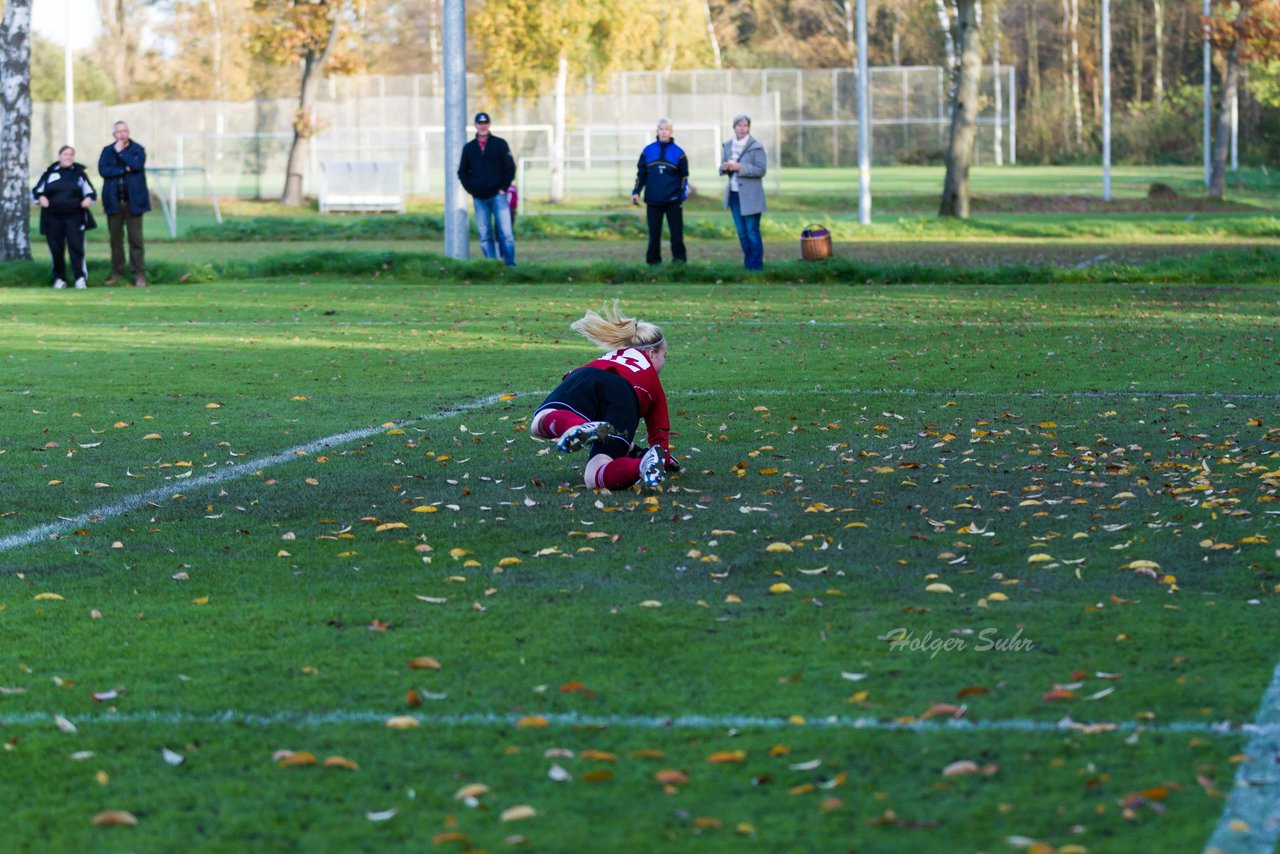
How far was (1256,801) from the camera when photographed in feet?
12.8

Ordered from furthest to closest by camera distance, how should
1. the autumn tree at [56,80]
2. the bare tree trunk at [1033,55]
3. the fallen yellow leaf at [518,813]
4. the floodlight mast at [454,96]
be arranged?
the bare tree trunk at [1033,55], the autumn tree at [56,80], the floodlight mast at [454,96], the fallen yellow leaf at [518,813]

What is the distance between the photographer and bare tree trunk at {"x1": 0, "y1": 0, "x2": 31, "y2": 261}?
2455cm

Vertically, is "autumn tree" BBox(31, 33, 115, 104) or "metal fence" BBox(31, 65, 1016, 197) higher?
"autumn tree" BBox(31, 33, 115, 104)

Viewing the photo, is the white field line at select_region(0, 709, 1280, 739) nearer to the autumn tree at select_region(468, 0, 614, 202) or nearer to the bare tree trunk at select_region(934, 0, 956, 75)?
the autumn tree at select_region(468, 0, 614, 202)

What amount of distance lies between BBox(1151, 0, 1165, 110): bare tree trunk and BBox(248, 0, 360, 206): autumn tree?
1704 inches

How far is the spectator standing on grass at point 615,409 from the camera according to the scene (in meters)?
7.96

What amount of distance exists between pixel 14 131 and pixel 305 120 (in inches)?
919

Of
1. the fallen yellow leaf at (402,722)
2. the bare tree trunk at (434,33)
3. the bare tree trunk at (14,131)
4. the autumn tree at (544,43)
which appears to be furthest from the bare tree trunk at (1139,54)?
the fallen yellow leaf at (402,722)

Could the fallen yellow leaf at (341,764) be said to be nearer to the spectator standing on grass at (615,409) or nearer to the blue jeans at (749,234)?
the spectator standing on grass at (615,409)

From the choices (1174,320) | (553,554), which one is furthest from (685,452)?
(1174,320)

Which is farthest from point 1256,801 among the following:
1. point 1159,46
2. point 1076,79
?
point 1159,46

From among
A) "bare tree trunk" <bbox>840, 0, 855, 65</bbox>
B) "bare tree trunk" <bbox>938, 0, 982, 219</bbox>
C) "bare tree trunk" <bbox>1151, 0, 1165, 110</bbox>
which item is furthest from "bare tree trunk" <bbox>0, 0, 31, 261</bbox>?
"bare tree trunk" <bbox>840, 0, 855, 65</bbox>

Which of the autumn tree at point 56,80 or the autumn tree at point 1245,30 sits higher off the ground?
the autumn tree at point 56,80

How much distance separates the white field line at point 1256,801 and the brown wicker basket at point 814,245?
1863cm
